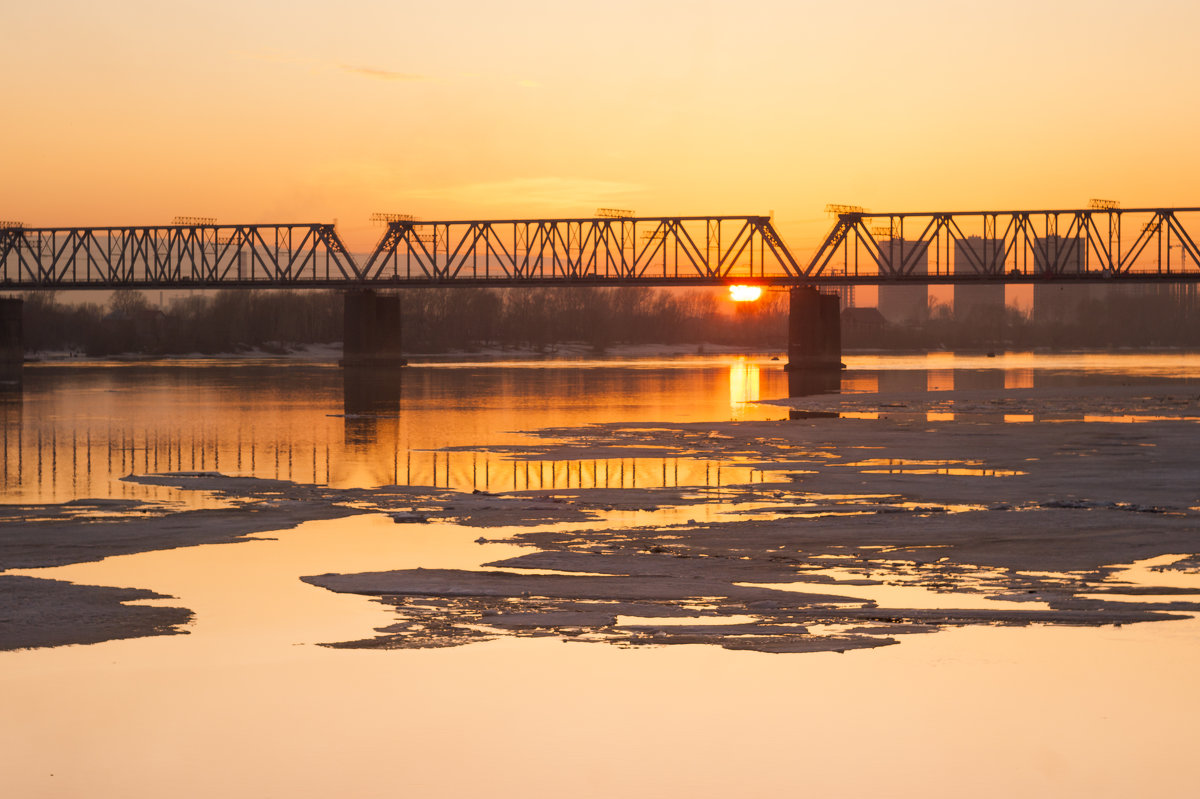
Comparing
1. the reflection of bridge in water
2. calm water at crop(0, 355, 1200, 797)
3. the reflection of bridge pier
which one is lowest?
calm water at crop(0, 355, 1200, 797)

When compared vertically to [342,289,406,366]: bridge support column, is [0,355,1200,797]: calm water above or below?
below

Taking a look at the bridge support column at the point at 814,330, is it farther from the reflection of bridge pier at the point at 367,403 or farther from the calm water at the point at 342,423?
the reflection of bridge pier at the point at 367,403

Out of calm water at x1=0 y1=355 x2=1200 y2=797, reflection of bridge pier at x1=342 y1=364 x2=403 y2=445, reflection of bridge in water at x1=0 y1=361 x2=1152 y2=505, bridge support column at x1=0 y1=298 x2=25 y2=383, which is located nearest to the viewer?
calm water at x1=0 y1=355 x2=1200 y2=797

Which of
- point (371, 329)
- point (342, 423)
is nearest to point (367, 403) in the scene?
point (342, 423)

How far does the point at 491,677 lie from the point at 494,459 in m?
21.8

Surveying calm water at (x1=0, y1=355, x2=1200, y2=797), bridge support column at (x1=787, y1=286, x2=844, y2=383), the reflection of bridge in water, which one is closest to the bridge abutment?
bridge support column at (x1=787, y1=286, x2=844, y2=383)

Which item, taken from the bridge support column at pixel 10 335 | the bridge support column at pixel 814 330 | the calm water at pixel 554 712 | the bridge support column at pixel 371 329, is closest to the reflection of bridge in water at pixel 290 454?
the calm water at pixel 554 712

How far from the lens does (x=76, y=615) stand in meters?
14.1

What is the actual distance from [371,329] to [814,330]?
1737 inches

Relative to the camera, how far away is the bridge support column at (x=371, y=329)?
13962 cm

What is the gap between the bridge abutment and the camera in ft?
420

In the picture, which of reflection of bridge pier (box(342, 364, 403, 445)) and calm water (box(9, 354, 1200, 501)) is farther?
reflection of bridge pier (box(342, 364, 403, 445))

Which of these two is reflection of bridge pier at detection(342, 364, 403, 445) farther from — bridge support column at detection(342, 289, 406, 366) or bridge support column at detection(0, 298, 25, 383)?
bridge support column at detection(0, 298, 25, 383)

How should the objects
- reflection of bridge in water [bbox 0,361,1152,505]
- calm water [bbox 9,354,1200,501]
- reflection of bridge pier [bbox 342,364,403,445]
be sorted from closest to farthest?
reflection of bridge in water [bbox 0,361,1152,505] < calm water [bbox 9,354,1200,501] < reflection of bridge pier [bbox 342,364,403,445]
